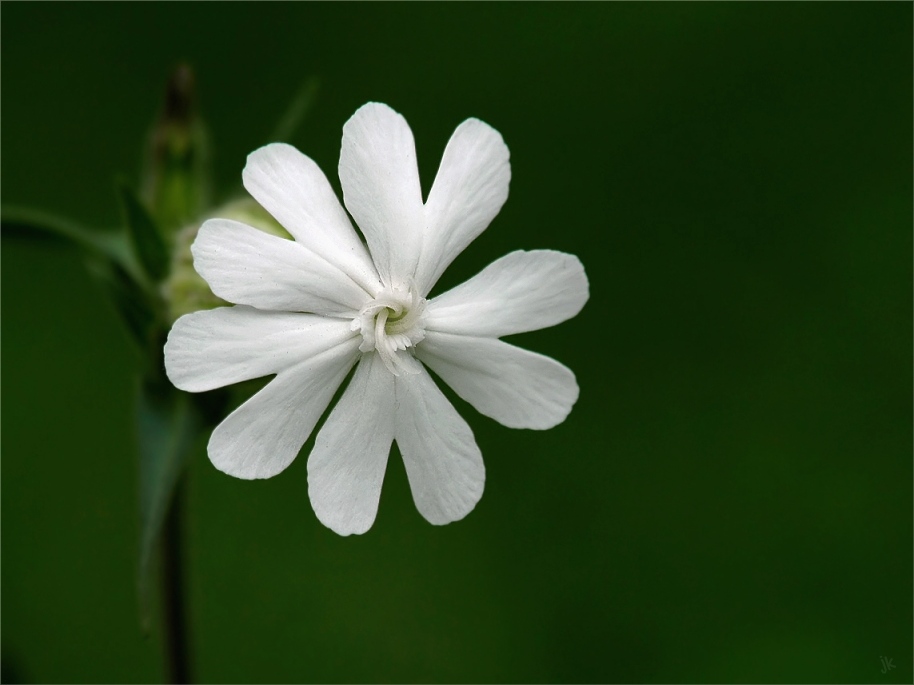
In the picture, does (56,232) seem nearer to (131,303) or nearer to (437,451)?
(131,303)

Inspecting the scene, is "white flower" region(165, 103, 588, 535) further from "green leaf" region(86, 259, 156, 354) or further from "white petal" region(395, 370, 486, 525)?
"green leaf" region(86, 259, 156, 354)

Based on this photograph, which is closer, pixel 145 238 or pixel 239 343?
pixel 239 343

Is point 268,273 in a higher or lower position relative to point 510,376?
higher

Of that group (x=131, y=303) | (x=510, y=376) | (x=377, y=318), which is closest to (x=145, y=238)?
(x=131, y=303)

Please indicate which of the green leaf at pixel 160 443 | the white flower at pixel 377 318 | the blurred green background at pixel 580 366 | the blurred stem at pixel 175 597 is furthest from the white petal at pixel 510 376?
the blurred green background at pixel 580 366

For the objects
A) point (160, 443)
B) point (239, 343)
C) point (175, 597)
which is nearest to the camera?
point (239, 343)

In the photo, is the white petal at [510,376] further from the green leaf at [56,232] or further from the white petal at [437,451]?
the green leaf at [56,232]

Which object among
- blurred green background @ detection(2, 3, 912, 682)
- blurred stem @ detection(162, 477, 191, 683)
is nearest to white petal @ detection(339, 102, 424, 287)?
blurred stem @ detection(162, 477, 191, 683)
